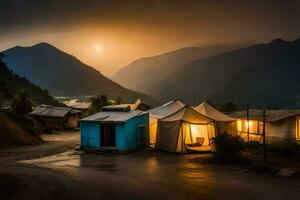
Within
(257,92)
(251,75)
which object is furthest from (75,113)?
(251,75)

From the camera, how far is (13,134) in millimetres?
35844

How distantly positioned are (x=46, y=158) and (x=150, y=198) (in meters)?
14.6

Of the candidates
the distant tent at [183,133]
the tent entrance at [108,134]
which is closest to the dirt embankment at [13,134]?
the tent entrance at [108,134]

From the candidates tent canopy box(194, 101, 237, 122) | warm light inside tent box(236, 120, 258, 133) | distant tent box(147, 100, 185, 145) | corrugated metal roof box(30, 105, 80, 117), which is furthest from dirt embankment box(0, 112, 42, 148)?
warm light inside tent box(236, 120, 258, 133)

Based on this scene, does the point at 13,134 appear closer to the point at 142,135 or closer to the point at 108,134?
the point at 108,134

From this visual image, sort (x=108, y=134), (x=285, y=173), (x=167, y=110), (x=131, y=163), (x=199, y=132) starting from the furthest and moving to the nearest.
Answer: (x=167, y=110) < (x=199, y=132) < (x=108, y=134) < (x=131, y=163) < (x=285, y=173)

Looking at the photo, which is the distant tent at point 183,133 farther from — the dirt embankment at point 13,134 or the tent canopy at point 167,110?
the dirt embankment at point 13,134

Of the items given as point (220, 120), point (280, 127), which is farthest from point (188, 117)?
point (280, 127)

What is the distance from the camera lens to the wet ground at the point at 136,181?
1384cm

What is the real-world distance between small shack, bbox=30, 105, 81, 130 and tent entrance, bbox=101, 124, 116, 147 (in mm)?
24793

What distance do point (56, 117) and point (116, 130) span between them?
28.7 m

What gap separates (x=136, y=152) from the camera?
28969mm

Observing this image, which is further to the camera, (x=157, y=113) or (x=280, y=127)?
(x=157, y=113)

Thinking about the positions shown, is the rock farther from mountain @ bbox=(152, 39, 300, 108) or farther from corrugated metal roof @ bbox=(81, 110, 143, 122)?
mountain @ bbox=(152, 39, 300, 108)
